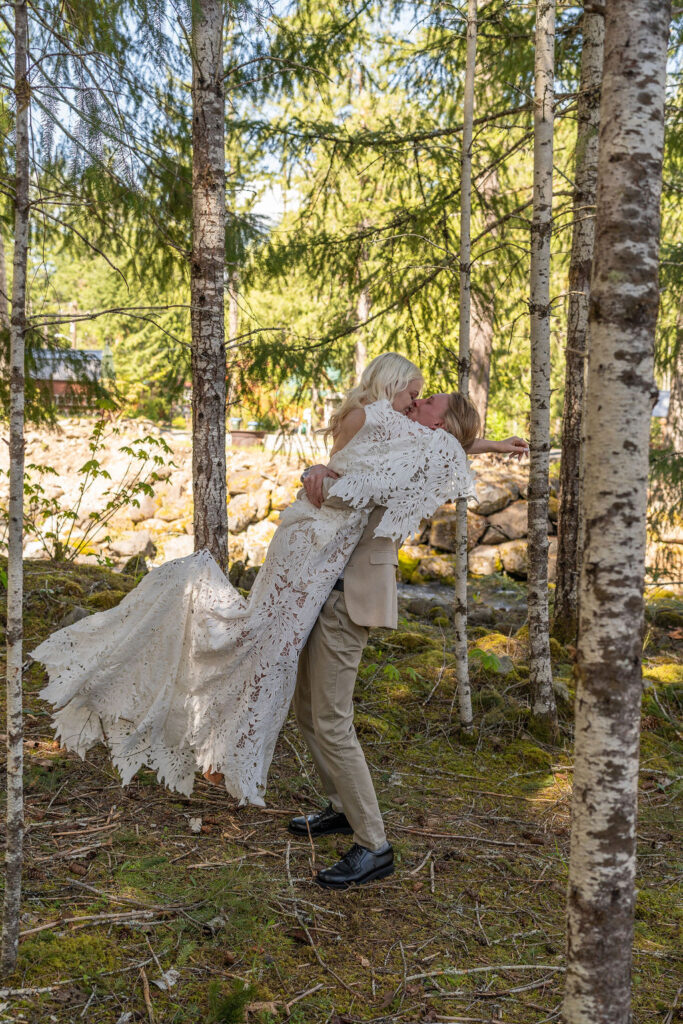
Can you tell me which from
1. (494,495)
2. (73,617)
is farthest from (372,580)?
(494,495)

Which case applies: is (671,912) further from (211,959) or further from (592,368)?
(592,368)

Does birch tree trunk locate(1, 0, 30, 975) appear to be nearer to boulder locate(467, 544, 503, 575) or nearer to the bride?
the bride

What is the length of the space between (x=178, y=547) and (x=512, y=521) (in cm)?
534

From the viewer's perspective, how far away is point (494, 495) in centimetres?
1383

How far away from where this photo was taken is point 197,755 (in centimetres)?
337

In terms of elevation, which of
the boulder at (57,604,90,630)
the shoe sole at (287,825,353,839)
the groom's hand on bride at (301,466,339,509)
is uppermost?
the groom's hand on bride at (301,466,339,509)

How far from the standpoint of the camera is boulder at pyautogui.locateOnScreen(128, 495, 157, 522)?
1441 centimetres

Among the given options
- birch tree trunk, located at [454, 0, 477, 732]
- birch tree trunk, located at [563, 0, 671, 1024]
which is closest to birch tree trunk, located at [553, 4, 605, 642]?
birch tree trunk, located at [454, 0, 477, 732]

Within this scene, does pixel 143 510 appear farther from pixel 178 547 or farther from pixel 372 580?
pixel 372 580

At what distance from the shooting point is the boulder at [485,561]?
12477 mm

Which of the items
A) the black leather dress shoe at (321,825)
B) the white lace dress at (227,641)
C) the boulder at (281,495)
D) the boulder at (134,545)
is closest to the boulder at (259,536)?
the boulder at (281,495)

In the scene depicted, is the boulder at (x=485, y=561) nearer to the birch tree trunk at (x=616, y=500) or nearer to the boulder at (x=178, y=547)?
the boulder at (x=178, y=547)

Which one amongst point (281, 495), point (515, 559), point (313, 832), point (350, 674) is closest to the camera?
point (350, 674)

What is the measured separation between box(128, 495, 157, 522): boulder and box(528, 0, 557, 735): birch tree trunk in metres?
10.4
